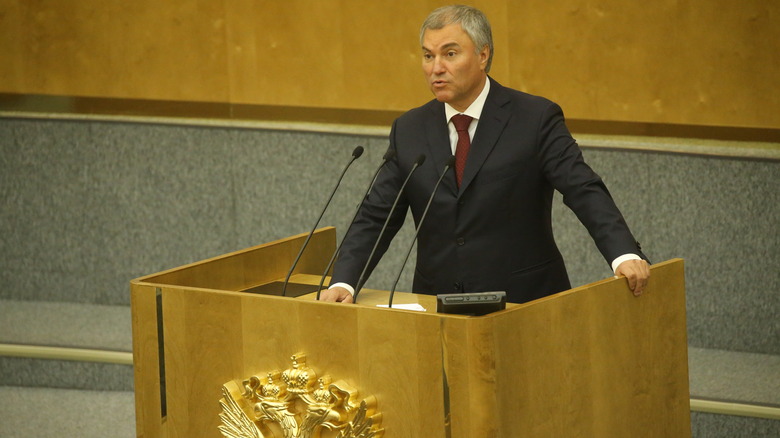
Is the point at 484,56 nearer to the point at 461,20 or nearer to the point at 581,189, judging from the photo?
the point at 461,20

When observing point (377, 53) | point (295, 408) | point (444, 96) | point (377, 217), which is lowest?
point (295, 408)

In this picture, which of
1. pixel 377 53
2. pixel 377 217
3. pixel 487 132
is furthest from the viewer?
pixel 377 53

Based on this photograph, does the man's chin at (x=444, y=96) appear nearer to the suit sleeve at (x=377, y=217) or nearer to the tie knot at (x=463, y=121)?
the tie knot at (x=463, y=121)

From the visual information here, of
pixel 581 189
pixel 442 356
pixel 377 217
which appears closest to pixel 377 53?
pixel 377 217

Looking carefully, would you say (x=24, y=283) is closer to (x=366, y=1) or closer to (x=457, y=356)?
(x=366, y=1)

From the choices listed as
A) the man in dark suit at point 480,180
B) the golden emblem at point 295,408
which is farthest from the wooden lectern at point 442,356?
the man in dark suit at point 480,180

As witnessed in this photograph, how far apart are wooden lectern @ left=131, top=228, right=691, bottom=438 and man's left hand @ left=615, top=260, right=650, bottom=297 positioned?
0.09 feet

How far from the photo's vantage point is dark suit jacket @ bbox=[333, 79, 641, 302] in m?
2.58

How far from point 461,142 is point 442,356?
713 millimetres

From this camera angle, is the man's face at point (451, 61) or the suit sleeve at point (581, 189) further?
the man's face at point (451, 61)

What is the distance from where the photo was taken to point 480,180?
2.58 m

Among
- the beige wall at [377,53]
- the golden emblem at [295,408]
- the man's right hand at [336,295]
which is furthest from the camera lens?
the beige wall at [377,53]

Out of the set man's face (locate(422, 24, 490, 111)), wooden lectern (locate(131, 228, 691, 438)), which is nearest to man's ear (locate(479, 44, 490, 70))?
man's face (locate(422, 24, 490, 111))

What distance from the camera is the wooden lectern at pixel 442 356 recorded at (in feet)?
6.76
